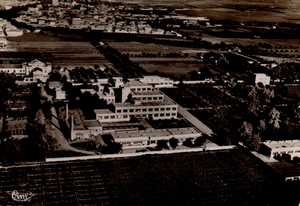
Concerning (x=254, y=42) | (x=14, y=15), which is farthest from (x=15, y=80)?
(x=14, y=15)

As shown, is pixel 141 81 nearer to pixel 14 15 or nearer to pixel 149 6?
pixel 14 15

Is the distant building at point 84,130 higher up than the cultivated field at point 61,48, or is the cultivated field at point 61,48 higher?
the cultivated field at point 61,48

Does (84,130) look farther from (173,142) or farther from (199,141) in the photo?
(199,141)

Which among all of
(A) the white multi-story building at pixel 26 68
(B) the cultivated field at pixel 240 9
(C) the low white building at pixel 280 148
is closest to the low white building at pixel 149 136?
(C) the low white building at pixel 280 148

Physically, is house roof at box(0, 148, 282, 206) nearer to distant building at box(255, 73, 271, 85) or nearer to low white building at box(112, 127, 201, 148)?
low white building at box(112, 127, 201, 148)

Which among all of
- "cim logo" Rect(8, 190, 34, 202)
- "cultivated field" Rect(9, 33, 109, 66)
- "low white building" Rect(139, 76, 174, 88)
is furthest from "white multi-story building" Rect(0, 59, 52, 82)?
"cim logo" Rect(8, 190, 34, 202)

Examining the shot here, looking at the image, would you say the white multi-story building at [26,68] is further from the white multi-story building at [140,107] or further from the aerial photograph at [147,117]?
the white multi-story building at [140,107]

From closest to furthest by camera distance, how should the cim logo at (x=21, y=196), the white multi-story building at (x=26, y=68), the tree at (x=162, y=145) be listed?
the cim logo at (x=21, y=196), the tree at (x=162, y=145), the white multi-story building at (x=26, y=68)
